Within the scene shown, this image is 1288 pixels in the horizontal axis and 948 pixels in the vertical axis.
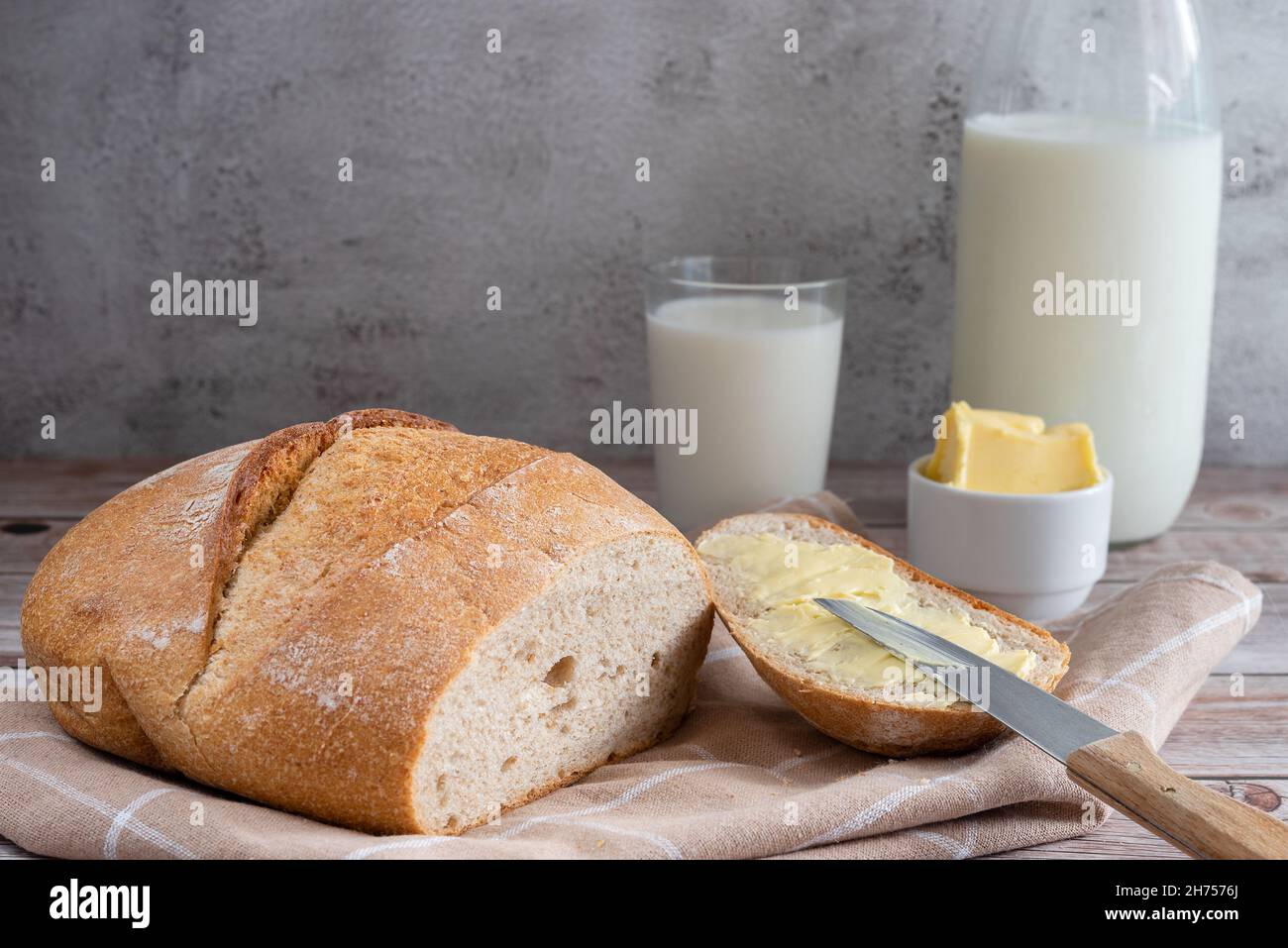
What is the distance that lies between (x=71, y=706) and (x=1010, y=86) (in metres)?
1.68

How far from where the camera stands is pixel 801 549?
5.55ft

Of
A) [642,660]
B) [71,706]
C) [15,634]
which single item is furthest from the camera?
[15,634]

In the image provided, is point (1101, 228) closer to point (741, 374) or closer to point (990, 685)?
point (741, 374)

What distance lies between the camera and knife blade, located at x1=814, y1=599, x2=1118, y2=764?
1.31 meters

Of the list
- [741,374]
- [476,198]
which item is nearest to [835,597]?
[741,374]

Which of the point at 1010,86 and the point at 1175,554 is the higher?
the point at 1010,86

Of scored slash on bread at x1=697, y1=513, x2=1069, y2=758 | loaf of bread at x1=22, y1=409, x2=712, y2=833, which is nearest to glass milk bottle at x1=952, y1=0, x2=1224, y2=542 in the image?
scored slash on bread at x1=697, y1=513, x2=1069, y2=758

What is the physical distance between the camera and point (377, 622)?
1.28 m

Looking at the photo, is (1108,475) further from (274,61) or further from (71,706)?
(274,61)

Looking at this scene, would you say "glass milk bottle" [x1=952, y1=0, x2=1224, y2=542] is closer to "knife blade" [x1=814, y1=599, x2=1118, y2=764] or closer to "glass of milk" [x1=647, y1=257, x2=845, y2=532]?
"glass of milk" [x1=647, y1=257, x2=845, y2=532]

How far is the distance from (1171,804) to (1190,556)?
1.13 meters

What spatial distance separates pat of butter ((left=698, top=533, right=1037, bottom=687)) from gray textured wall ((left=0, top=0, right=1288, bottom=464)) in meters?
0.89

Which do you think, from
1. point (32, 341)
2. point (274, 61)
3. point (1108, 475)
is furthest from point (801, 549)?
point (32, 341)

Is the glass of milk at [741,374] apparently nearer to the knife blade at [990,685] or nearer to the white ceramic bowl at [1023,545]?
the white ceramic bowl at [1023,545]
